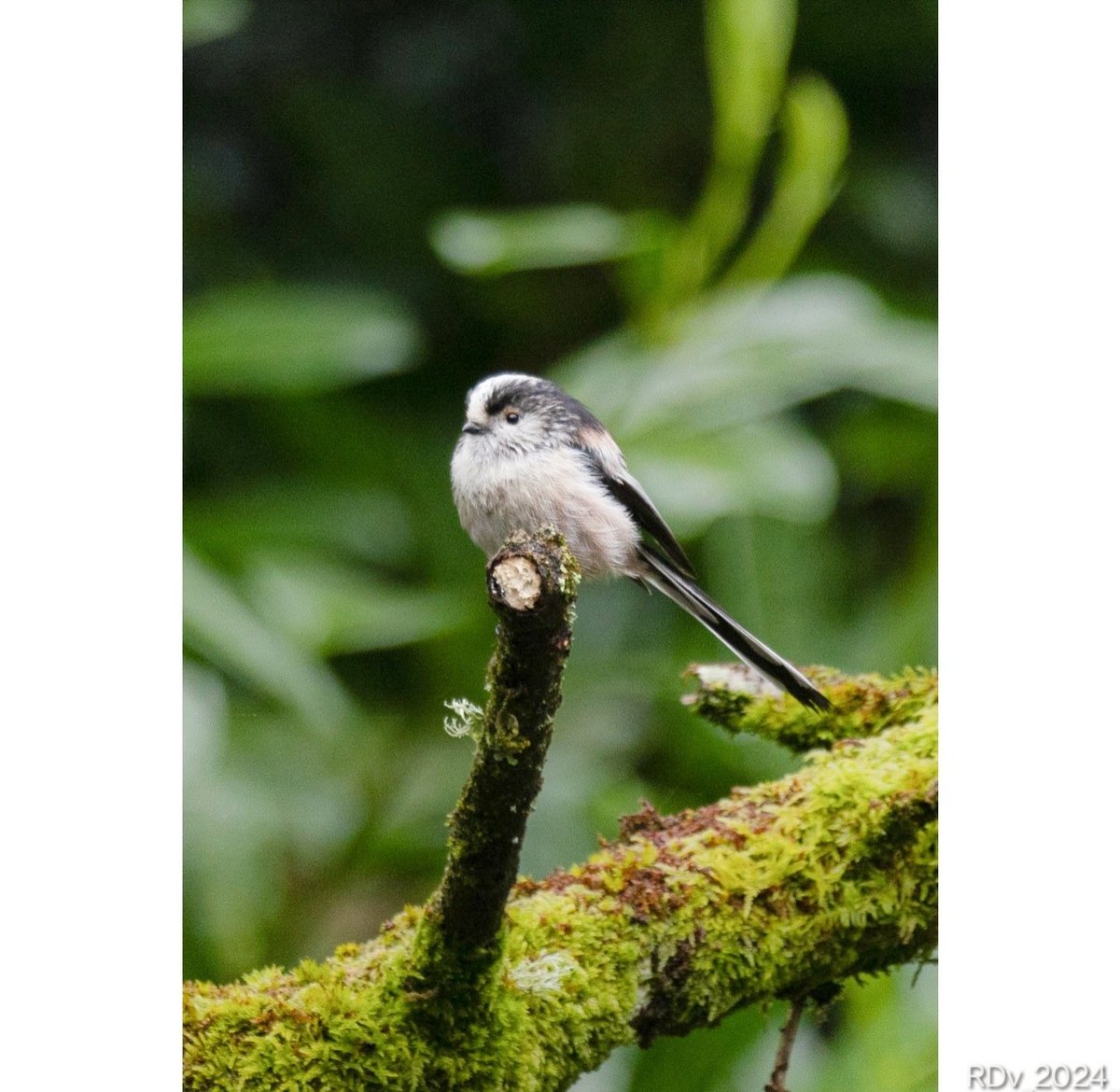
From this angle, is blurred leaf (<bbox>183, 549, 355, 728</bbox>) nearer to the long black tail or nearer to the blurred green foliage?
the blurred green foliage

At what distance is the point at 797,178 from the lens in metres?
Result: 2.26

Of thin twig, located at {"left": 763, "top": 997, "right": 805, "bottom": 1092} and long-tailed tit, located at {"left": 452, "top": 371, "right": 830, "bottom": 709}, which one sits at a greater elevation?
long-tailed tit, located at {"left": 452, "top": 371, "right": 830, "bottom": 709}

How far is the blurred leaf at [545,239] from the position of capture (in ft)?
6.95

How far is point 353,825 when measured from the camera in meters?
2.21

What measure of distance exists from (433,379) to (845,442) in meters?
0.72

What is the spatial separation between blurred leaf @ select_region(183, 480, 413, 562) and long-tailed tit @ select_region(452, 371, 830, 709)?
30 centimetres

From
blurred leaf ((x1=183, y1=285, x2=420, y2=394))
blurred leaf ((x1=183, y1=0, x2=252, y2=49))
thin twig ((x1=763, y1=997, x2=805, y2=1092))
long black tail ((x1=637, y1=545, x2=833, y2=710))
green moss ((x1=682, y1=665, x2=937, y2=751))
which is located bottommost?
thin twig ((x1=763, y1=997, x2=805, y2=1092))

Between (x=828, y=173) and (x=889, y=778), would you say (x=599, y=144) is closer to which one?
(x=828, y=173)

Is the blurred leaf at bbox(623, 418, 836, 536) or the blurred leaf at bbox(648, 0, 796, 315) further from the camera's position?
the blurred leaf at bbox(648, 0, 796, 315)

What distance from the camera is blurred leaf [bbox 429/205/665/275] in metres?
2.12

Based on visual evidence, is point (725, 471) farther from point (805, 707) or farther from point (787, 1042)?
point (787, 1042)

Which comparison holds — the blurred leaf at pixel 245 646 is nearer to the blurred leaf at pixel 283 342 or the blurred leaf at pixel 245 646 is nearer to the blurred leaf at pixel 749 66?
the blurred leaf at pixel 283 342

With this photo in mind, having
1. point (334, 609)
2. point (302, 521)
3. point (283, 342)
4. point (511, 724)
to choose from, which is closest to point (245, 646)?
point (334, 609)

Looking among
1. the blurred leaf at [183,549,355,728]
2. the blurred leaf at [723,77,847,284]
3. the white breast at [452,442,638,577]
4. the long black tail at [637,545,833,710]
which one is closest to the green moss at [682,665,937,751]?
the long black tail at [637,545,833,710]
